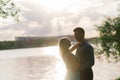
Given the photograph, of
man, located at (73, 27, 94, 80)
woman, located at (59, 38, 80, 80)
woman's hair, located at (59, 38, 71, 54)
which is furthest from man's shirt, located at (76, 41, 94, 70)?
woman's hair, located at (59, 38, 71, 54)

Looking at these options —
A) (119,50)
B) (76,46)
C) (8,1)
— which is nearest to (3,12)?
(8,1)

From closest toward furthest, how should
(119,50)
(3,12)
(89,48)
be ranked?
(89,48) < (3,12) < (119,50)

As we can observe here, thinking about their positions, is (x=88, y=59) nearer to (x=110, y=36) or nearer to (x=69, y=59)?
(x=69, y=59)

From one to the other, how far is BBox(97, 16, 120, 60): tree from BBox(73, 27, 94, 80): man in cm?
3173

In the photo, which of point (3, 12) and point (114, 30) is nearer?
point (3, 12)

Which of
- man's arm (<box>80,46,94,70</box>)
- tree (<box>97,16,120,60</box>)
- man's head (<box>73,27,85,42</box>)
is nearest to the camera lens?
man's arm (<box>80,46,94,70</box>)

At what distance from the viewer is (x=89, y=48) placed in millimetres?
8875

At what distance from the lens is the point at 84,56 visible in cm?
886

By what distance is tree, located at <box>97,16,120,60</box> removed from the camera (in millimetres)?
40769

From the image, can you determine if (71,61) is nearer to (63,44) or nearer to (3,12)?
(63,44)

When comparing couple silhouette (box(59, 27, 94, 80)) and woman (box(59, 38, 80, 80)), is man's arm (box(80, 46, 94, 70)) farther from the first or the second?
woman (box(59, 38, 80, 80))

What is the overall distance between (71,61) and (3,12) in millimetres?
15518

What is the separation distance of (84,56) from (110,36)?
108 ft

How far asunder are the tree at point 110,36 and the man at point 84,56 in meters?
31.7
